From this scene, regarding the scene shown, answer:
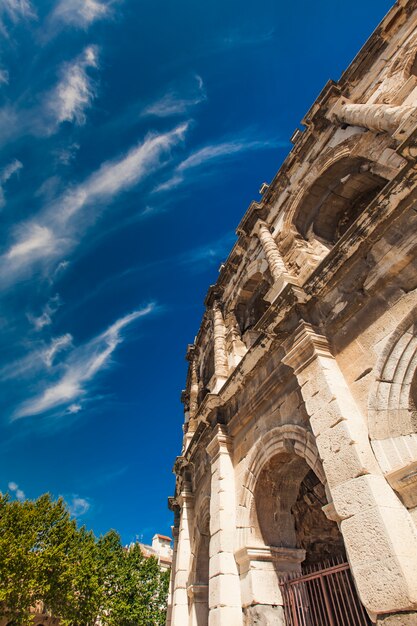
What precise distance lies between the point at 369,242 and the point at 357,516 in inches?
127

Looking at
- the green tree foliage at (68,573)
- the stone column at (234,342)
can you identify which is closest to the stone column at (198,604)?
the stone column at (234,342)

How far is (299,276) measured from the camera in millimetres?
7418

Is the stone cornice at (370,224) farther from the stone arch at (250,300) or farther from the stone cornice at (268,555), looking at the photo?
the stone arch at (250,300)

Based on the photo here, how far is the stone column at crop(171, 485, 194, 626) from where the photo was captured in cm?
749

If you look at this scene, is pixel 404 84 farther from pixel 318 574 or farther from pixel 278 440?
pixel 318 574

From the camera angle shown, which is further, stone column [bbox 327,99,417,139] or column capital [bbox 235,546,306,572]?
column capital [bbox 235,546,306,572]

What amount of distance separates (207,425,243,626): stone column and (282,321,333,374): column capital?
271cm

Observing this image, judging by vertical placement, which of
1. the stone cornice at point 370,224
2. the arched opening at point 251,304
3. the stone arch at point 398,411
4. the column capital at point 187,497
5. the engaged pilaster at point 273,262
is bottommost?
the stone arch at point 398,411

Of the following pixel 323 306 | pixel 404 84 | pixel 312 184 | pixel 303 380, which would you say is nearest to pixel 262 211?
pixel 312 184

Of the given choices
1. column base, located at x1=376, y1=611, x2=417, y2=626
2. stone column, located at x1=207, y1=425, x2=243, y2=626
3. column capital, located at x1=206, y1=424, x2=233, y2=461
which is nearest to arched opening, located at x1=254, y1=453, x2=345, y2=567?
stone column, located at x1=207, y1=425, x2=243, y2=626

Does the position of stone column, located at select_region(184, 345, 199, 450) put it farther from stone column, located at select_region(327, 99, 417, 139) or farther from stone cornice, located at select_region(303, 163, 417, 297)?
stone column, located at select_region(327, 99, 417, 139)

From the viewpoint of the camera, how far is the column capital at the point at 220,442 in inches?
269

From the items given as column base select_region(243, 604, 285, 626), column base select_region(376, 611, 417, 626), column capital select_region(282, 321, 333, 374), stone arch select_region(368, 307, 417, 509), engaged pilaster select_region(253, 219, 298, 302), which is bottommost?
column base select_region(376, 611, 417, 626)

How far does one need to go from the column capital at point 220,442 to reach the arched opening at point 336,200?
480 cm
